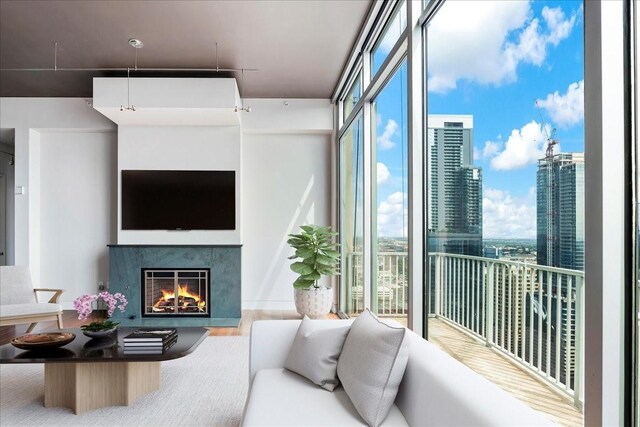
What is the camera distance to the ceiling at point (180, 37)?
3766 mm

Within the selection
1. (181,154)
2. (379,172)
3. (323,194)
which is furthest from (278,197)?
(379,172)

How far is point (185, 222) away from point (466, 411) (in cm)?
513

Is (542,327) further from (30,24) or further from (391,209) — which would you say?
(30,24)

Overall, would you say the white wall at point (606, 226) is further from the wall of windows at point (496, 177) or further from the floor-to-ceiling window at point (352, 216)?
the floor-to-ceiling window at point (352, 216)

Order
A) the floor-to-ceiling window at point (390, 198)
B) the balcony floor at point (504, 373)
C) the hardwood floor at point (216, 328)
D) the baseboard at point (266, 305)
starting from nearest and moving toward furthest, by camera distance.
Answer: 1. the balcony floor at point (504, 373)
2. the floor-to-ceiling window at point (390, 198)
3. the hardwood floor at point (216, 328)
4. the baseboard at point (266, 305)

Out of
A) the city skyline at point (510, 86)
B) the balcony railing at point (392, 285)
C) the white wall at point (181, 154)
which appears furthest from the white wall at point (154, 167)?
the city skyline at point (510, 86)

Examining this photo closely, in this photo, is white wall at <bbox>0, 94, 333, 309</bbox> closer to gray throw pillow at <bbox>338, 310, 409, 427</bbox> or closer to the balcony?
the balcony

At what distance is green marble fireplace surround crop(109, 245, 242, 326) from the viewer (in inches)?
220

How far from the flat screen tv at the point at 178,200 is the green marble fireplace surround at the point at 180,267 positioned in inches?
13.1

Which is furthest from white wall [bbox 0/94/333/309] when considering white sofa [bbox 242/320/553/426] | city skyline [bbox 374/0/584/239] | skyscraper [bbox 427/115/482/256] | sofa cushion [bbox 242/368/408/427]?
sofa cushion [bbox 242/368/408/427]

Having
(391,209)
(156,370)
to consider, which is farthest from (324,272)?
(156,370)

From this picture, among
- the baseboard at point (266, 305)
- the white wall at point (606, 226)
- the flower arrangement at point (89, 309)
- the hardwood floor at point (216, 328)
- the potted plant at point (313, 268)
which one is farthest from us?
the baseboard at point (266, 305)

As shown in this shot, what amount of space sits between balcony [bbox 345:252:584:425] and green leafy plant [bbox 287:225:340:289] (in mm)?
2560

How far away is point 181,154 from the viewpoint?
19.3ft
